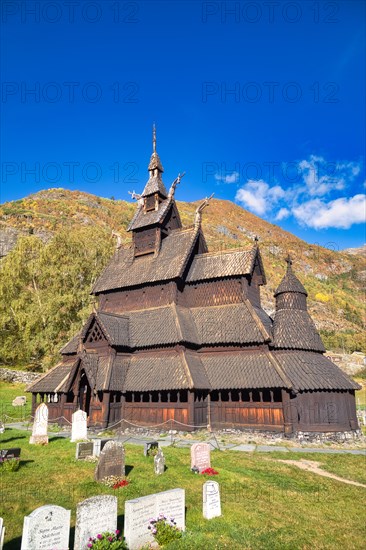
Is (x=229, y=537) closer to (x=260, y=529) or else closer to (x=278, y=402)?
(x=260, y=529)

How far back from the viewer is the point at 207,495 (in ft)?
27.8

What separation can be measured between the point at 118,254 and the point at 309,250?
447ft

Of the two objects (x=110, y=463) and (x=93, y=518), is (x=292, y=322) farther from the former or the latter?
(x=93, y=518)

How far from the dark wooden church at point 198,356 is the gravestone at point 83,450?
697 centimetres

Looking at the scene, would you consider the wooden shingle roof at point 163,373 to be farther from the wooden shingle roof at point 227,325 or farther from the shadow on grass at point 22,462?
the shadow on grass at point 22,462

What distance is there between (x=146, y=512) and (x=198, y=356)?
16.4 m

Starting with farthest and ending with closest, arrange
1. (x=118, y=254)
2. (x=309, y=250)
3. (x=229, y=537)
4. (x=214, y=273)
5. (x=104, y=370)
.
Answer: (x=309, y=250) → (x=118, y=254) → (x=214, y=273) → (x=104, y=370) → (x=229, y=537)

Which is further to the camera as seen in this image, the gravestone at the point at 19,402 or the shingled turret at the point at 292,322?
the gravestone at the point at 19,402

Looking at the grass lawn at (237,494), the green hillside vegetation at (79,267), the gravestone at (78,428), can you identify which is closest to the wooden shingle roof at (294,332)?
the grass lawn at (237,494)

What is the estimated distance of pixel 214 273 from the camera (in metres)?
26.4

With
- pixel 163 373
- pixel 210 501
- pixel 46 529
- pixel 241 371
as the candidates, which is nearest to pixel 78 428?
pixel 163 373

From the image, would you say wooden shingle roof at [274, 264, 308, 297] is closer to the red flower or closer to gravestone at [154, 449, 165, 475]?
the red flower

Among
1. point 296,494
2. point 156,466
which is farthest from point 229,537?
point 156,466

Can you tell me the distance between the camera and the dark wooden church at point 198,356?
2039cm
